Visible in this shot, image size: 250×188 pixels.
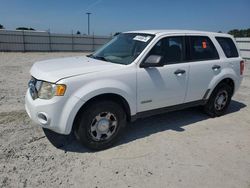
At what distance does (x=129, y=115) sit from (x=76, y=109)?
3.26 ft

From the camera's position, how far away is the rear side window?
5223 mm

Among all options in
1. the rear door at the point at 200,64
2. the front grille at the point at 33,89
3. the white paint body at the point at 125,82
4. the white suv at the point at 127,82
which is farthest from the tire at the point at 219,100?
the front grille at the point at 33,89

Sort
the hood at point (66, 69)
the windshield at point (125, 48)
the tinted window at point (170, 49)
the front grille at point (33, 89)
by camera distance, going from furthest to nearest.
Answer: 1. the tinted window at point (170, 49)
2. the windshield at point (125, 48)
3. the front grille at point (33, 89)
4. the hood at point (66, 69)

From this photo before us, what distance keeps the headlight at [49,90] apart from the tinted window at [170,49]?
1662mm

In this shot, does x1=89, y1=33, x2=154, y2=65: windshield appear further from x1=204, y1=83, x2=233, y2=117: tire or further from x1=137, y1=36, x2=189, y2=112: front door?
x1=204, y1=83, x2=233, y2=117: tire

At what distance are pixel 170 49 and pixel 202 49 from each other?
91cm

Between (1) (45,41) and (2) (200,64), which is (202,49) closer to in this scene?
(2) (200,64)

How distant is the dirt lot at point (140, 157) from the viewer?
3.05 meters

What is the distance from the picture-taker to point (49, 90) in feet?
10.8

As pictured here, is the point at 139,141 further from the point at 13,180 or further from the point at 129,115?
the point at 13,180

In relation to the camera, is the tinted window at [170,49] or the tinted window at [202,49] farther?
the tinted window at [202,49]

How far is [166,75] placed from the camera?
4.16 metres

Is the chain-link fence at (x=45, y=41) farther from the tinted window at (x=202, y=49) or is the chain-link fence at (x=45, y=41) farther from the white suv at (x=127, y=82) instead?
the tinted window at (x=202, y=49)

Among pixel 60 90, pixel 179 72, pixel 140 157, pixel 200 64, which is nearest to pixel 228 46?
pixel 200 64
